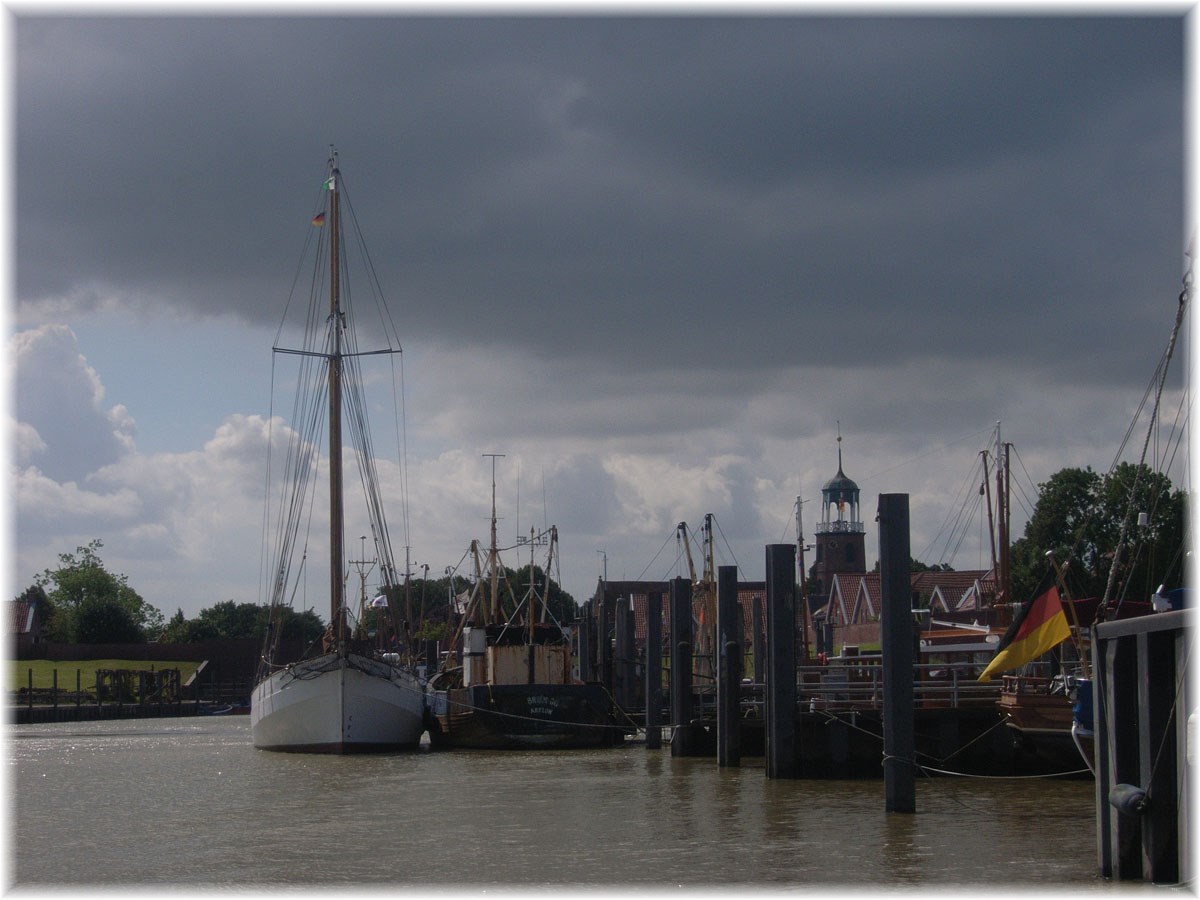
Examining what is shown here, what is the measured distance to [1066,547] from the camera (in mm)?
84188

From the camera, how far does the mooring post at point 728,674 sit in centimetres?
3070

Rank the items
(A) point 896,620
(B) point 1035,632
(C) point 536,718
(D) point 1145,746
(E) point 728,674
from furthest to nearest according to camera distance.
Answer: (C) point 536,718 → (E) point 728,674 → (B) point 1035,632 → (A) point 896,620 → (D) point 1145,746

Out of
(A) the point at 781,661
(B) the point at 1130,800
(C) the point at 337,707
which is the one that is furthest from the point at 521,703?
(B) the point at 1130,800

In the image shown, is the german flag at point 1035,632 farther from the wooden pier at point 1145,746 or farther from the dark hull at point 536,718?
the dark hull at point 536,718

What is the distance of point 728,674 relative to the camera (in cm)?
3069

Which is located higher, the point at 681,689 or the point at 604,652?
the point at 681,689

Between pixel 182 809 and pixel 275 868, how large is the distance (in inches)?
369

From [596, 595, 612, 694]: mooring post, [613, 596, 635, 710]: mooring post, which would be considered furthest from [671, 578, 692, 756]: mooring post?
[596, 595, 612, 694]: mooring post

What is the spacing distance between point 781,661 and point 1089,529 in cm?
6113

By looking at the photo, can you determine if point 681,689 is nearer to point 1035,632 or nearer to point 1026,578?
point 1035,632

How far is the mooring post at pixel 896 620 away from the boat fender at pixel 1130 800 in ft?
20.7

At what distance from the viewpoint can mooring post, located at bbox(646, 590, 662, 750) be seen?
125 ft

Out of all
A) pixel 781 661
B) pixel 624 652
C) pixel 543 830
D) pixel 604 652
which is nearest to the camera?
pixel 543 830

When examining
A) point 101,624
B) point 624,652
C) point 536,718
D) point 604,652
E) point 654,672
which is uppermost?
point 654,672
